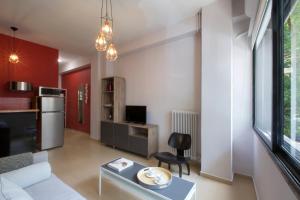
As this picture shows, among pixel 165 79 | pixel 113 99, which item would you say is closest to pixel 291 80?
pixel 165 79

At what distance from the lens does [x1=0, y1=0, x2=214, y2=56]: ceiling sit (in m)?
2.55

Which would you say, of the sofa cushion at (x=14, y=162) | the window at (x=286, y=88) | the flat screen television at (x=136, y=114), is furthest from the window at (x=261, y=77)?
the sofa cushion at (x=14, y=162)

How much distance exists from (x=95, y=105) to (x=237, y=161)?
14.4 ft

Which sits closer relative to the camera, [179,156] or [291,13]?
[291,13]

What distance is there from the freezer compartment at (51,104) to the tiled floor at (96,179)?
111 cm

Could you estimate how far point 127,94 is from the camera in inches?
176

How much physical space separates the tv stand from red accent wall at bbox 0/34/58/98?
2.15m

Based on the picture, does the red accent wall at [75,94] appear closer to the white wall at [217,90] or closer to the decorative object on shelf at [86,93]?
the decorative object on shelf at [86,93]

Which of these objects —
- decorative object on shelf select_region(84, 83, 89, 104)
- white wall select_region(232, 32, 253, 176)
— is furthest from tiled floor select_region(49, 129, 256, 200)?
decorative object on shelf select_region(84, 83, 89, 104)

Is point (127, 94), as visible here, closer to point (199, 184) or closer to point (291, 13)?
point (199, 184)

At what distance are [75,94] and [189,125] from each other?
5474 mm

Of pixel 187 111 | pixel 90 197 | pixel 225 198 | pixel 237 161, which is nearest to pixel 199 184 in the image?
pixel 225 198

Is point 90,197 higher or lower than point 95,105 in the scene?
lower

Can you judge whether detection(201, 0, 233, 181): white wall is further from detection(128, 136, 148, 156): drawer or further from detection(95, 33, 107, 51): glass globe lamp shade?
detection(95, 33, 107, 51): glass globe lamp shade
